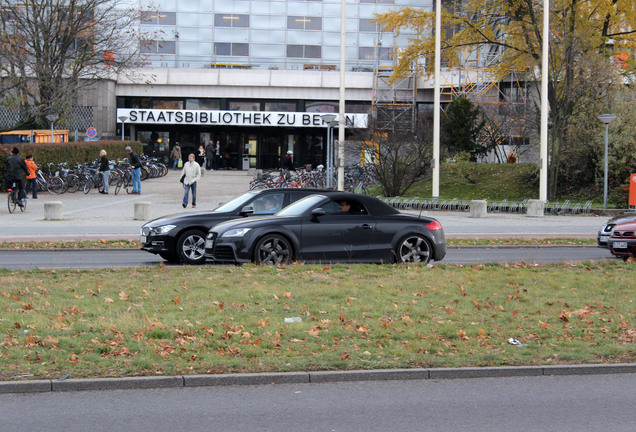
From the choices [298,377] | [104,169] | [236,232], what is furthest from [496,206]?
[298,377]

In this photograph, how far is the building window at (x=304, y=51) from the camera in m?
67.2

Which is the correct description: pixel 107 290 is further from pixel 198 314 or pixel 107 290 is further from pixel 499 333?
pixel 499 333

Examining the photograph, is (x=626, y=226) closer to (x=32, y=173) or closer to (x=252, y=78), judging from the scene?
(x=32, y=173)

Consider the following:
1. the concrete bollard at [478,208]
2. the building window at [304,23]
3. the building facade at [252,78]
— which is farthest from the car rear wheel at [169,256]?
the building window at [304,23]

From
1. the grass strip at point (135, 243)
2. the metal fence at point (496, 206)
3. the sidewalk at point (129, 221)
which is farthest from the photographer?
the metal fence at point (496, 206)

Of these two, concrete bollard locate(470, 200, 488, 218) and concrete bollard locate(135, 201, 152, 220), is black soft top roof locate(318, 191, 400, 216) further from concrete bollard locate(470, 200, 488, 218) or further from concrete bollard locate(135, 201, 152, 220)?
concrete bollard locate(470, 200, 488, 218)

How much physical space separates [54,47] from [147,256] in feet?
95.0

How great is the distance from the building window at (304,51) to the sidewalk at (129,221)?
31130 mm

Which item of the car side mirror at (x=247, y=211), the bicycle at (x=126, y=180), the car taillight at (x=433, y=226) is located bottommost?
the car taillight at (x=433, y=226)

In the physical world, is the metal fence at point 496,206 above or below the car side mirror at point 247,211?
below

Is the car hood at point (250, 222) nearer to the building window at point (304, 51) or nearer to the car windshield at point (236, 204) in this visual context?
the car windshield at point (236, 204)

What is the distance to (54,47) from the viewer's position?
43.1 meters

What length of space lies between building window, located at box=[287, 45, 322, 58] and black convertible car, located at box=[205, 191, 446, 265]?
176 feet

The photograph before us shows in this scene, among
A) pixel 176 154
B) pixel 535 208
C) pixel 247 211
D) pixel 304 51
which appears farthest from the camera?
pixel 304 51
